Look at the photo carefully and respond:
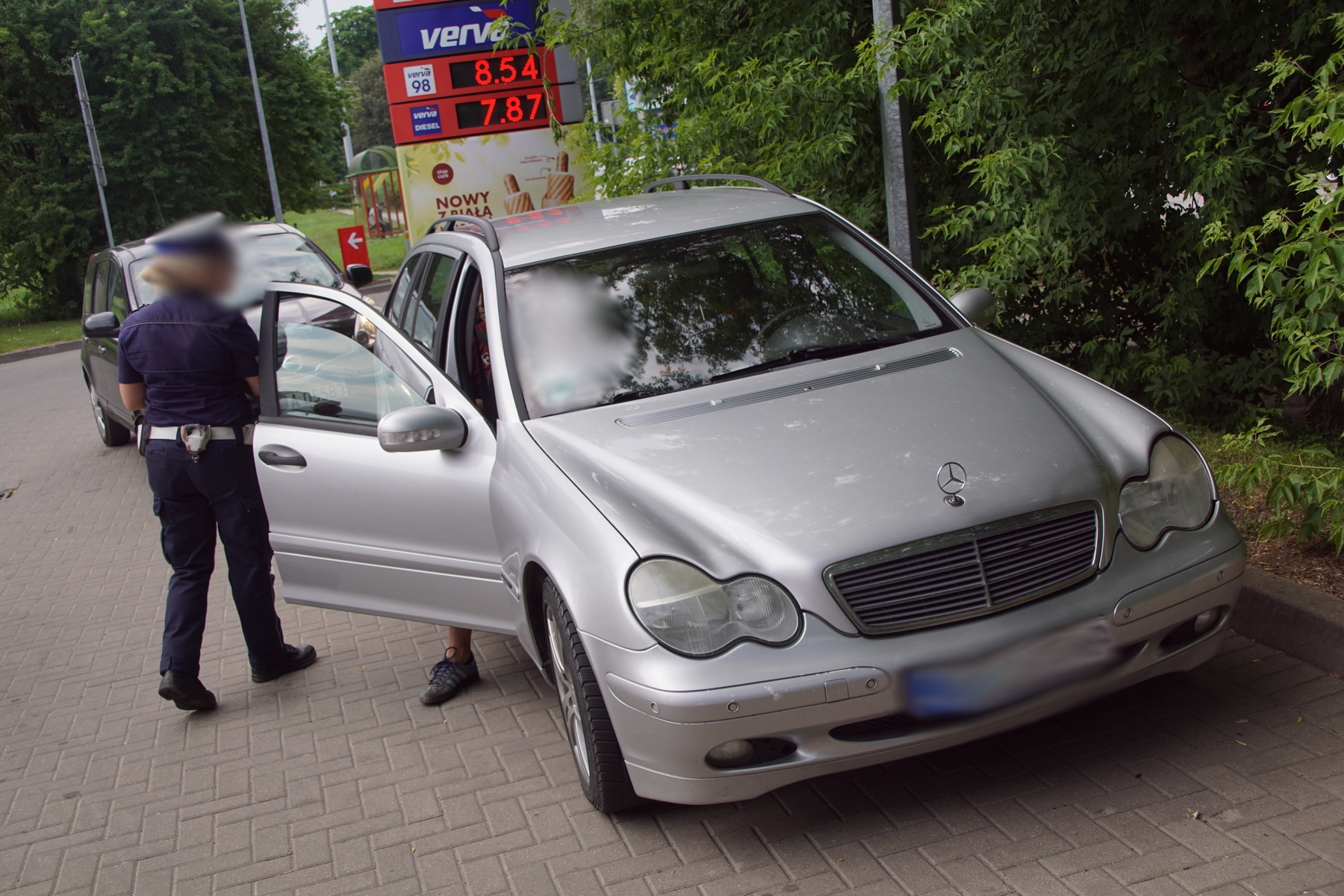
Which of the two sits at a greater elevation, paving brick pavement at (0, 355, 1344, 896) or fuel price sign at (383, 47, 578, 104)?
fuel price sign at (383, 47, 578, 104)

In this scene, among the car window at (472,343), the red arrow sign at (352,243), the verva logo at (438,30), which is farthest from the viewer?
the red arrow sign at (352,243)

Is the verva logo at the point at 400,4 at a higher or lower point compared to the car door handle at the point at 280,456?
higher

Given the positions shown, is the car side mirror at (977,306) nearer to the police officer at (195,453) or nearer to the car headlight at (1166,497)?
the car headlight at (1166,497)

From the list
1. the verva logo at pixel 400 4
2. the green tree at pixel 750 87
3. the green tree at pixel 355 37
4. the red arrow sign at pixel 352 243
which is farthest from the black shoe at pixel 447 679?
the green tree at pixel 355 37

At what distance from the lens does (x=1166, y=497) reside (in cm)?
348

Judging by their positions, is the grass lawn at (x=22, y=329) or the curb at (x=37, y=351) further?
the grass lawn at (x=22, y=329)

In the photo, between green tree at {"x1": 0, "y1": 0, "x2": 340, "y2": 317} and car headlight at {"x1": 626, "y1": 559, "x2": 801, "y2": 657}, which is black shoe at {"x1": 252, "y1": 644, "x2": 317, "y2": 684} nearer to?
car headlight at {"x1": 626, "y1": 559, "x2": 801, "y2": 657}

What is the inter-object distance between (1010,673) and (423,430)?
202 centimetres

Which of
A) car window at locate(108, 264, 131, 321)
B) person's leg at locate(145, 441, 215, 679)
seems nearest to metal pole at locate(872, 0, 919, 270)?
person's leg at locate(145, 441, 215, 679)

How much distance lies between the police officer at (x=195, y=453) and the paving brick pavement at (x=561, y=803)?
40cm

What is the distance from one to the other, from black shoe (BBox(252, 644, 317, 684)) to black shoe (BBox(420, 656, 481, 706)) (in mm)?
790

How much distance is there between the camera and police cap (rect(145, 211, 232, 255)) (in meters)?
3.91

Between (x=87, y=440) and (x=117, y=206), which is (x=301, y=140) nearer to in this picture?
(x=117, y=206)

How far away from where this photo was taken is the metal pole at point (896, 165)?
621cm
